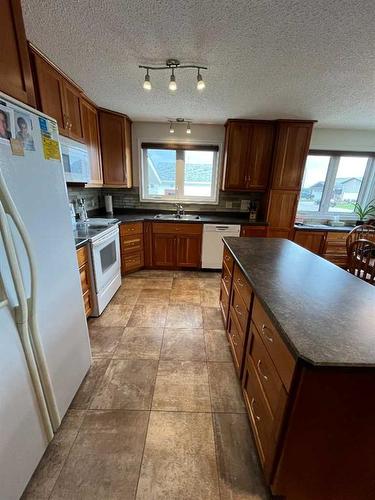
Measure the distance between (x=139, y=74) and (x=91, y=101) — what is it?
3.73 ft

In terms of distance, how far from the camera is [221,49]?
1.58 m

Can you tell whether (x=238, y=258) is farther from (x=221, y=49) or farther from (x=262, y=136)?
(x=262, y=136)

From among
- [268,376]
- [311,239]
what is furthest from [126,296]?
[311,239]

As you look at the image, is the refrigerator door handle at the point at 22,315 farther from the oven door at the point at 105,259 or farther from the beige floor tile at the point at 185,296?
Answer: the beige floor tile at the point at 185,296

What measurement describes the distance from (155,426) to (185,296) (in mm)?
1654

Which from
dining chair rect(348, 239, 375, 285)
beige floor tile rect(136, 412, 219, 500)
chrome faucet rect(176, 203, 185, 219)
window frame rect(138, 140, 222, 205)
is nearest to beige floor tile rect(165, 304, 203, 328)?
beige floor tile rect(136, 412, 219, 500)

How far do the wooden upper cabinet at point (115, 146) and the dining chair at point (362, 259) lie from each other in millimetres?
3186

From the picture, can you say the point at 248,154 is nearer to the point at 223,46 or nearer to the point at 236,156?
the point at 236,156

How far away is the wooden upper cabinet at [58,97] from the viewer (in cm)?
182

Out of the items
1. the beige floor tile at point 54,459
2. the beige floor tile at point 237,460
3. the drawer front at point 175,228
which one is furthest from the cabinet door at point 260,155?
the beige floor tile at point 54,459

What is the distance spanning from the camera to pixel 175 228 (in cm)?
347

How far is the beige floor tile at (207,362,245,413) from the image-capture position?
4.71ft

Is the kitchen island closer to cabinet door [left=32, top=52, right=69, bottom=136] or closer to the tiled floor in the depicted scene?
the tiled floor

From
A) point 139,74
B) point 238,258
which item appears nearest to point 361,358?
point 238,258
